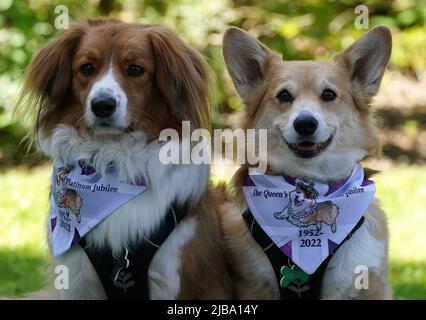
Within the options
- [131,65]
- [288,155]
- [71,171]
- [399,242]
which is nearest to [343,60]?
[288,155]

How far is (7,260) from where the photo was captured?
604 cm

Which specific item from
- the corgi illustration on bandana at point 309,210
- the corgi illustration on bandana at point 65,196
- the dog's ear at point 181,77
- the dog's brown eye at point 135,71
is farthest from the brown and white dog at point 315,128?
the corgi illustration on bandana at point 65,196

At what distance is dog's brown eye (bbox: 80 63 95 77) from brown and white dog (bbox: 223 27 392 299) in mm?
820

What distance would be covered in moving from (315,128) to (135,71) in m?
0.95

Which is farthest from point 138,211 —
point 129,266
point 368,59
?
point 368,59

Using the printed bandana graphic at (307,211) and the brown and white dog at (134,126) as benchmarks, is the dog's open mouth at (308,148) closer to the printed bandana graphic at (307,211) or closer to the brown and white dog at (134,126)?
the printed bandana graphic at (307,211)

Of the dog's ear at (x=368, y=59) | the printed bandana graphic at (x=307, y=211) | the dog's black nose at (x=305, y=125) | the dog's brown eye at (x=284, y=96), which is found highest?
the dog's ear at (x=368, y=59)

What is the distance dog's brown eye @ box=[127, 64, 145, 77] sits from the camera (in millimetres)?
3918

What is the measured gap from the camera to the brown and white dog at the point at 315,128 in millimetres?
4023

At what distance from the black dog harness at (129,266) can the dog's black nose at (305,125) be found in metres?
0.81

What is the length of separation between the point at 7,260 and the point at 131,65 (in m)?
2.71
